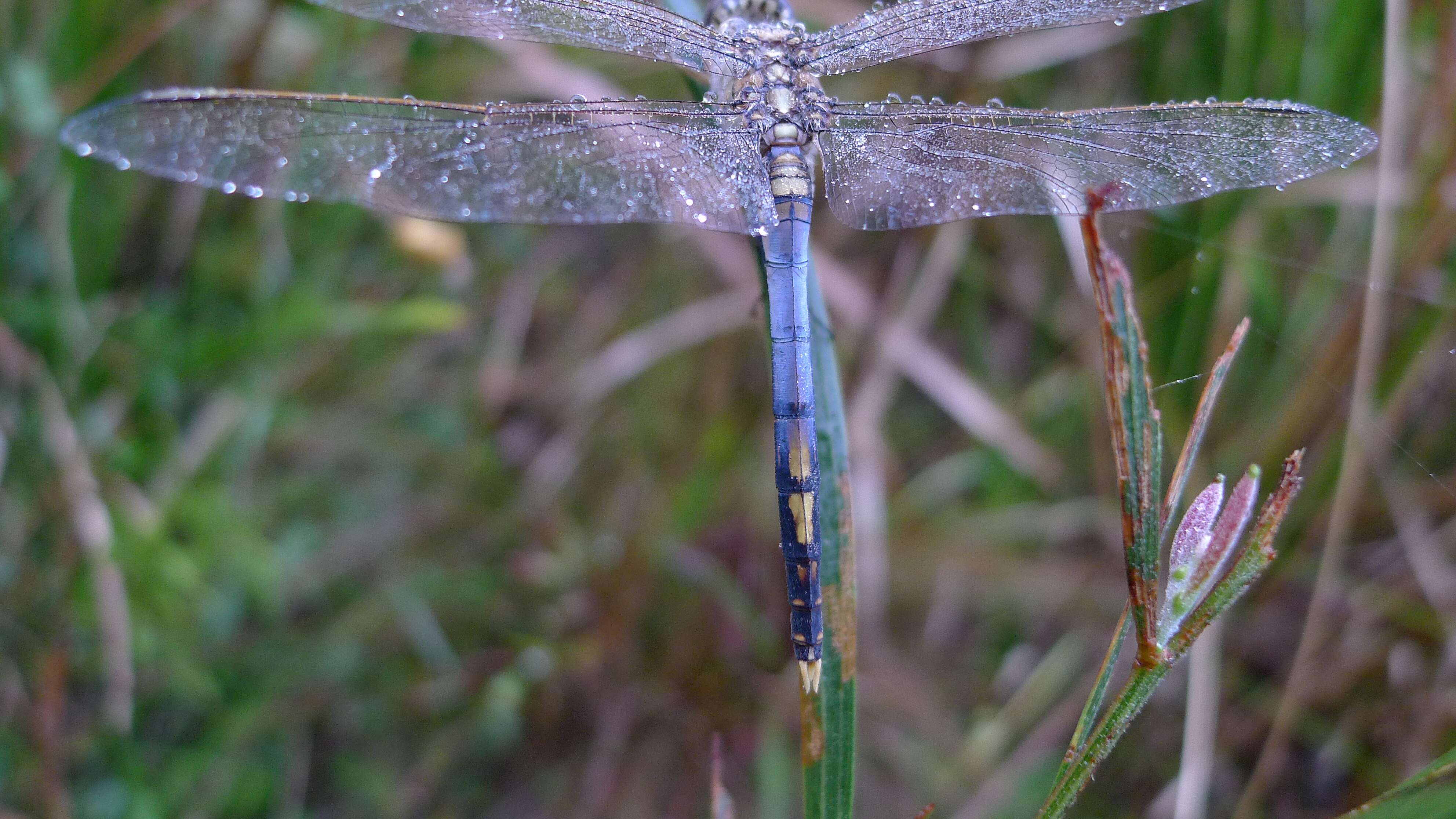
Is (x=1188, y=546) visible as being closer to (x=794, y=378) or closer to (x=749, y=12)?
(x=794, y=378)

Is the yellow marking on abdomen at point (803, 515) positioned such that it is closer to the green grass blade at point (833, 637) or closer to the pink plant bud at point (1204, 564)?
the green grass blade at point (833, 637)

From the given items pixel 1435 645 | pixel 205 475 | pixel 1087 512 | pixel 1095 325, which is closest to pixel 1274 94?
pixel 1095 325

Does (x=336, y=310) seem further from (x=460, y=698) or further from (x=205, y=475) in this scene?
(x=460, y=698)

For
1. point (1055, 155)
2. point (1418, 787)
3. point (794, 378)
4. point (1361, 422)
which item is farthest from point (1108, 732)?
point (1361, 422)

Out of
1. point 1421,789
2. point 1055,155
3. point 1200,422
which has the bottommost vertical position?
point 1421,789

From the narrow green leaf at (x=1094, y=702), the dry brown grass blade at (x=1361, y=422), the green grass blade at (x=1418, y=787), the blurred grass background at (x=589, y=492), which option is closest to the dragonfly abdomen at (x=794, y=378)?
the narrow green leaf at (x=1094, y=702)
